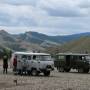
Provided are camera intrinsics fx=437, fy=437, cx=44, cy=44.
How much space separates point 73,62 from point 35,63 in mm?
9620

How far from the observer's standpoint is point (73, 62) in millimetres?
45656

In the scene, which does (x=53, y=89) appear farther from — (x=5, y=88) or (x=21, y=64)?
(x=21, y=64)

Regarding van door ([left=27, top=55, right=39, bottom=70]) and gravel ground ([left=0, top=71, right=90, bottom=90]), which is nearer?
gravel ground ([left=0, top=71, right=90, bottom=90])

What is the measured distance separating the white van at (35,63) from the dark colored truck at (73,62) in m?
7.84

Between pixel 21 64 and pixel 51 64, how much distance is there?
287 centimetres

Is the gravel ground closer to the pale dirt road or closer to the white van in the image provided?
the pale dirt road

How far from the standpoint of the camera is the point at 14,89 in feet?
79.6

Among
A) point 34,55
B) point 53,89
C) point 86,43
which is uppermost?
point 86,43

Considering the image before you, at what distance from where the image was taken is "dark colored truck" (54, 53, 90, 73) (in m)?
44.6

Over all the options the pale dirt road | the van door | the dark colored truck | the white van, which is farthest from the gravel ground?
the dark colored truck

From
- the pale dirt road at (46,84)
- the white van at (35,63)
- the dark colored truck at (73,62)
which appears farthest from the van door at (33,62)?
the dark colored truck at (73,62)

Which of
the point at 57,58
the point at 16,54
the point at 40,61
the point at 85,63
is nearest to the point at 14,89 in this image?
the point at 40,61

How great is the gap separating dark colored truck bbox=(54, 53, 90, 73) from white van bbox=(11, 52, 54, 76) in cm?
784

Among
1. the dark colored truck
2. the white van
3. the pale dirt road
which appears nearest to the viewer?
the pale dirt road
